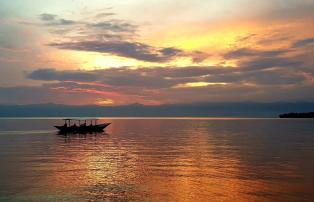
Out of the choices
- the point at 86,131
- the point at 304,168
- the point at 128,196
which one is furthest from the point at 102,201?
the point at 86,131

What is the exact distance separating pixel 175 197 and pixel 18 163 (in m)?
24.2

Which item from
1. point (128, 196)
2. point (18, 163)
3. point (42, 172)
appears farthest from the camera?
point (18, 163)

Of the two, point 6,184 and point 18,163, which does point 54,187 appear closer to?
point 6,184

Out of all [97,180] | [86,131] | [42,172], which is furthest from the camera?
[86,131]

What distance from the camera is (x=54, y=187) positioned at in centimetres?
2808

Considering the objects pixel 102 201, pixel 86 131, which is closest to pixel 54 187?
Answer: pixel 102 201

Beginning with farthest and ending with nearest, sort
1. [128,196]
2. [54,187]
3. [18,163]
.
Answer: [18,163] → [54,187] → [128,196]

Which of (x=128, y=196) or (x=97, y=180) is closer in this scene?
(x=128, y=196)

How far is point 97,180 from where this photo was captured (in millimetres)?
30828

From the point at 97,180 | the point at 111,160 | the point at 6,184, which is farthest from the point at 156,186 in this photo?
the point at 111,160

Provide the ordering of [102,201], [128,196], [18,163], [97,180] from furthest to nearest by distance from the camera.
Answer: [18,163]
[97,180]
[128,196]
[102,201]

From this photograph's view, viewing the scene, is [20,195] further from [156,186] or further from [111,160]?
[111,160]

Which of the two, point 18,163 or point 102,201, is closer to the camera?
point 102,201

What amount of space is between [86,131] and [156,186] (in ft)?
269
